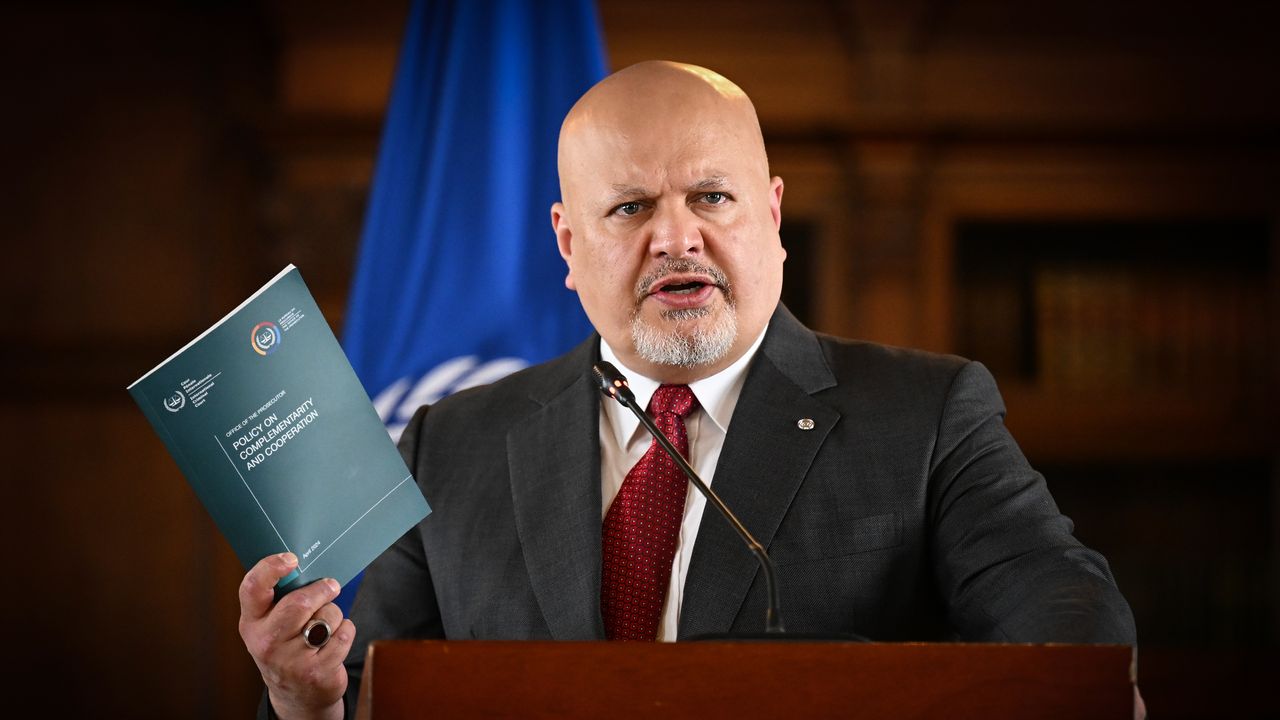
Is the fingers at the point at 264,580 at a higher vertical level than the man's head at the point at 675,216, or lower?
lower

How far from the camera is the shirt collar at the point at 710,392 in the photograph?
1.82m

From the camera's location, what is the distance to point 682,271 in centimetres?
173

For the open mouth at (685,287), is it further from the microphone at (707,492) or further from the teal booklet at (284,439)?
the teal booklet at (284,439)

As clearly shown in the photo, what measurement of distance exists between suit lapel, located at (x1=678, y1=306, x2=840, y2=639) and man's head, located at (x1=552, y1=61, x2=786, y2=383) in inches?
2.5

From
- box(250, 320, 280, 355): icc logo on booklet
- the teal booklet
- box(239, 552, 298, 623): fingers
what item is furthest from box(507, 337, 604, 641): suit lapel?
box(250, 320, 280, 355): icc logo on booklet

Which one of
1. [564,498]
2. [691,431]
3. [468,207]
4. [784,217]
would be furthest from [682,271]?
[784,217]

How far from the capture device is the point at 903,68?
396 cm

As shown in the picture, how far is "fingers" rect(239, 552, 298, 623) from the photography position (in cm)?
144

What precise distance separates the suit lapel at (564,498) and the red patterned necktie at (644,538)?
0.03m

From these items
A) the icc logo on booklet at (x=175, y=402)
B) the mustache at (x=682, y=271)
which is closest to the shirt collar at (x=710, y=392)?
the mustache at (x=682, y=271)

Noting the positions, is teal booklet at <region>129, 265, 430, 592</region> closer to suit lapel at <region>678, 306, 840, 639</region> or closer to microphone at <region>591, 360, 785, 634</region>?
microphone at <region>591, 360, 785, 634</region>

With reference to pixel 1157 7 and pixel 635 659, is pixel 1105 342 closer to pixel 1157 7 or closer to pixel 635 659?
pixel 1157 7

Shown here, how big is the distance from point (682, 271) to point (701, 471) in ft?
0.88

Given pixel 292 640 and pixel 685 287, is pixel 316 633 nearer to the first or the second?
pixel 292 640
